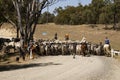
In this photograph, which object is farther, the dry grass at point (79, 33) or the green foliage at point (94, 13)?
the green foliage at point (94, 13)

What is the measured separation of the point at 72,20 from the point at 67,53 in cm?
9273

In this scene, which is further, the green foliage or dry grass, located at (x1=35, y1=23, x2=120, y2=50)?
the green foliage

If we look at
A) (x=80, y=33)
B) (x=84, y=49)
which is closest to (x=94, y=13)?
(x=80, y=33)

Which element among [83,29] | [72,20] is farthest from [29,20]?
[72,20]

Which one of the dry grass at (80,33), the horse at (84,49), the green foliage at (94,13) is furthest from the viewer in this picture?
the green foliage at (94,13)

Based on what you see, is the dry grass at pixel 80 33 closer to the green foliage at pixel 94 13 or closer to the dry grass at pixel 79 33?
the dry grass at pixel 79 33

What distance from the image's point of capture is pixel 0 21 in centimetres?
6103

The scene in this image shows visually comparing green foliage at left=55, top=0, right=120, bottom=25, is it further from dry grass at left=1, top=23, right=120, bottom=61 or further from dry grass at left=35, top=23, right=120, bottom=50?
dry grass at left=35, top=23, right=120, bottom=50

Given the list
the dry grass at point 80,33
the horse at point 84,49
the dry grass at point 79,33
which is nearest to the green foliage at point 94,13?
the dry grass at point 79,33

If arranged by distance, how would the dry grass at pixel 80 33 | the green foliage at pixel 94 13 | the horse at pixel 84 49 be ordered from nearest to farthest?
the horse at pixel 84 49, the dry grass at pixel 80 33, the green foliage at pixel 94 13

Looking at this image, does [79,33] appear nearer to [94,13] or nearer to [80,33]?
[80,33]

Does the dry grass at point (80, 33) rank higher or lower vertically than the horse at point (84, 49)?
higher

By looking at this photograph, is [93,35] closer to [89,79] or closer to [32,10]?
[32,10]

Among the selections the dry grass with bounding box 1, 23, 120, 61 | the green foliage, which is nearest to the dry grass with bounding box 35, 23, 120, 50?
the dry grass with bounding box 1, 23, 120, 61
